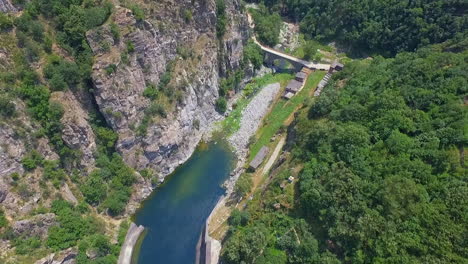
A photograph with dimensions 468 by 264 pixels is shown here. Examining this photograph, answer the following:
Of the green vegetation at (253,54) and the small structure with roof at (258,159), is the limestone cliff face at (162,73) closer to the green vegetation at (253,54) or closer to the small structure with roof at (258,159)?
the green vegetation at (253,54)

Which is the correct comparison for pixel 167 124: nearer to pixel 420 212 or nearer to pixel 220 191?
pixel 220 191

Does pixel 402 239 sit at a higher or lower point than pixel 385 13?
lower

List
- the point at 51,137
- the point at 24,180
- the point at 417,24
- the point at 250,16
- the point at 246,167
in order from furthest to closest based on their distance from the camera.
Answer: the point at 250,16, the point at 417,24, the point at 246,167, the point at 51,137, the point at 24,180

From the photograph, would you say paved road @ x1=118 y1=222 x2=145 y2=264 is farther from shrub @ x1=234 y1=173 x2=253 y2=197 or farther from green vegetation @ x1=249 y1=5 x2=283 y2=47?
green vegetation @ x1=249 y1=5 x2=283 y2=47

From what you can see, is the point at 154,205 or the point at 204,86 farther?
the point at 204,86

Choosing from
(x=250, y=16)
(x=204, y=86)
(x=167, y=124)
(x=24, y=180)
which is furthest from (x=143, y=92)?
(x=250, y=16)
